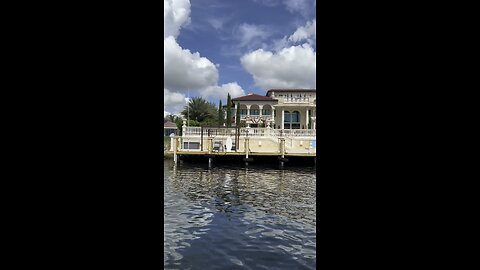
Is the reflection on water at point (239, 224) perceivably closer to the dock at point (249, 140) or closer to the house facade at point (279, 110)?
the dock at point (249, 140)

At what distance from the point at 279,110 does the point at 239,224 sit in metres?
38.6

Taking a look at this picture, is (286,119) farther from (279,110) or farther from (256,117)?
(256,117)

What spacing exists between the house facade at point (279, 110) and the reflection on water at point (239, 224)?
27.3m

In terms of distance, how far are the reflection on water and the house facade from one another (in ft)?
89.5

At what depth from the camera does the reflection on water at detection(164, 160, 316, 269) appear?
6348 millimetres

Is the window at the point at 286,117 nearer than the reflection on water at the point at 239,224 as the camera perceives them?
No

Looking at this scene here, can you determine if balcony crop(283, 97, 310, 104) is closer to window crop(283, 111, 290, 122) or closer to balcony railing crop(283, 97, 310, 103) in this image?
balcony railing crop(283, 97, 310, 103)

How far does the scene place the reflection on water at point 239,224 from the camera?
635 cm

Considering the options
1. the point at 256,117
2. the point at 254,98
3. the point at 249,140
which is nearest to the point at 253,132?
the point at 249,140

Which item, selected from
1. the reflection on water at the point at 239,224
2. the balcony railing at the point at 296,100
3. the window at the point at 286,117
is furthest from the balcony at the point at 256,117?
the reflection on water at the point at 239,224

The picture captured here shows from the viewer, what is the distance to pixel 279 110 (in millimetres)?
46562
